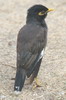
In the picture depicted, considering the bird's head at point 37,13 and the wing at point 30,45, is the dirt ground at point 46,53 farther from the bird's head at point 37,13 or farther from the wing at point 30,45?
the bird's head at point 37,13

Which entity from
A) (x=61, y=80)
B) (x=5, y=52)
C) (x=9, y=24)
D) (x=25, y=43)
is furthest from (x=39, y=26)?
(x=9, y=24)

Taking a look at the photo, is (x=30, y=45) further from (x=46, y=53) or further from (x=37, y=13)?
(x=46, y=53)

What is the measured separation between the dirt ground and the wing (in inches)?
22.2

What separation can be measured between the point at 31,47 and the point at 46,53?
1.84 meters

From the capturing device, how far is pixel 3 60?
7957 mm

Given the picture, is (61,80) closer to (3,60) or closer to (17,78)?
(17,78)

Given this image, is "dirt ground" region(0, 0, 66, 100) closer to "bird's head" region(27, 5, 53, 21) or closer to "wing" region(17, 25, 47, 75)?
"wing" region(17, 25, 47, 75)

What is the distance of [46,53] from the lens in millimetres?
8352

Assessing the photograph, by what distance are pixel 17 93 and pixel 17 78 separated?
9.9 inches

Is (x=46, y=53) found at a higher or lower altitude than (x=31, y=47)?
lower

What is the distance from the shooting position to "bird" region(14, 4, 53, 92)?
6375mm

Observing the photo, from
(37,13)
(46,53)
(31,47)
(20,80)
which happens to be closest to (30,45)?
(31,47)

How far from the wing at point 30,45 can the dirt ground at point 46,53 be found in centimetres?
56

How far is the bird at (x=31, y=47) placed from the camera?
6375 mm
